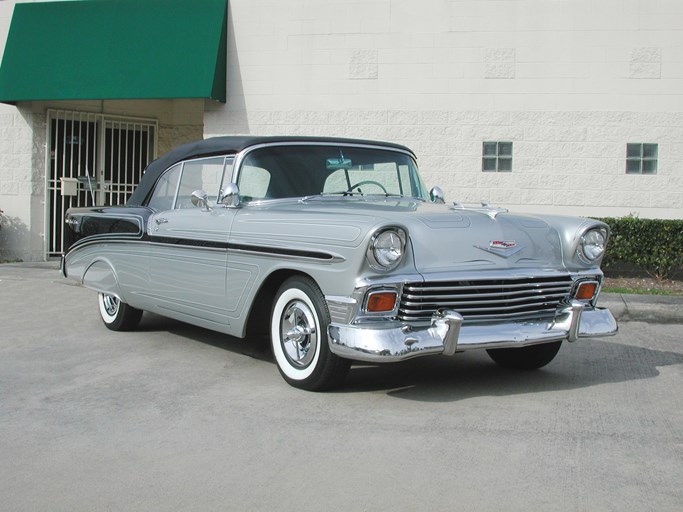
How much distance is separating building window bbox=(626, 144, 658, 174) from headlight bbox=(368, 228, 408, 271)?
27.8 feet

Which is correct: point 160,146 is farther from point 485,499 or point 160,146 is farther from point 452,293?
point 485,499

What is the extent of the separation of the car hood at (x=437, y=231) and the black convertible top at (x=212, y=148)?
726 millimetres

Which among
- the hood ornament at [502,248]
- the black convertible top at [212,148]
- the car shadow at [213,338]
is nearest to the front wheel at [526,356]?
the hood ornament at [502,248]

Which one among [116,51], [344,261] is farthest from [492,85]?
[344,261]

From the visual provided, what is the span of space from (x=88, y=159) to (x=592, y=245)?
1079 cm

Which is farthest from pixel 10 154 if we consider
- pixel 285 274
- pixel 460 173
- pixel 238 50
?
pixel 285 274

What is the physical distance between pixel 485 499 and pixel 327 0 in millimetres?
10581

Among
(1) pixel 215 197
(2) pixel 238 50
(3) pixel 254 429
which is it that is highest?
(2) pixel 238 50

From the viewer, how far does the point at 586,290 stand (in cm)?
523

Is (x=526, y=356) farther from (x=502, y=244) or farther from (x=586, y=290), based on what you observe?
(x=502, y=244)

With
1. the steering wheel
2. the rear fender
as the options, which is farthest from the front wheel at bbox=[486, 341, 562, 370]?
the rear fender

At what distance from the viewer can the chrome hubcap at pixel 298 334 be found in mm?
4875

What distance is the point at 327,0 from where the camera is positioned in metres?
12.6

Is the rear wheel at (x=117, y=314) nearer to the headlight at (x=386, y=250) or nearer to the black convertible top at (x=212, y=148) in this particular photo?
the black convertible top at (x=212, y=148)
